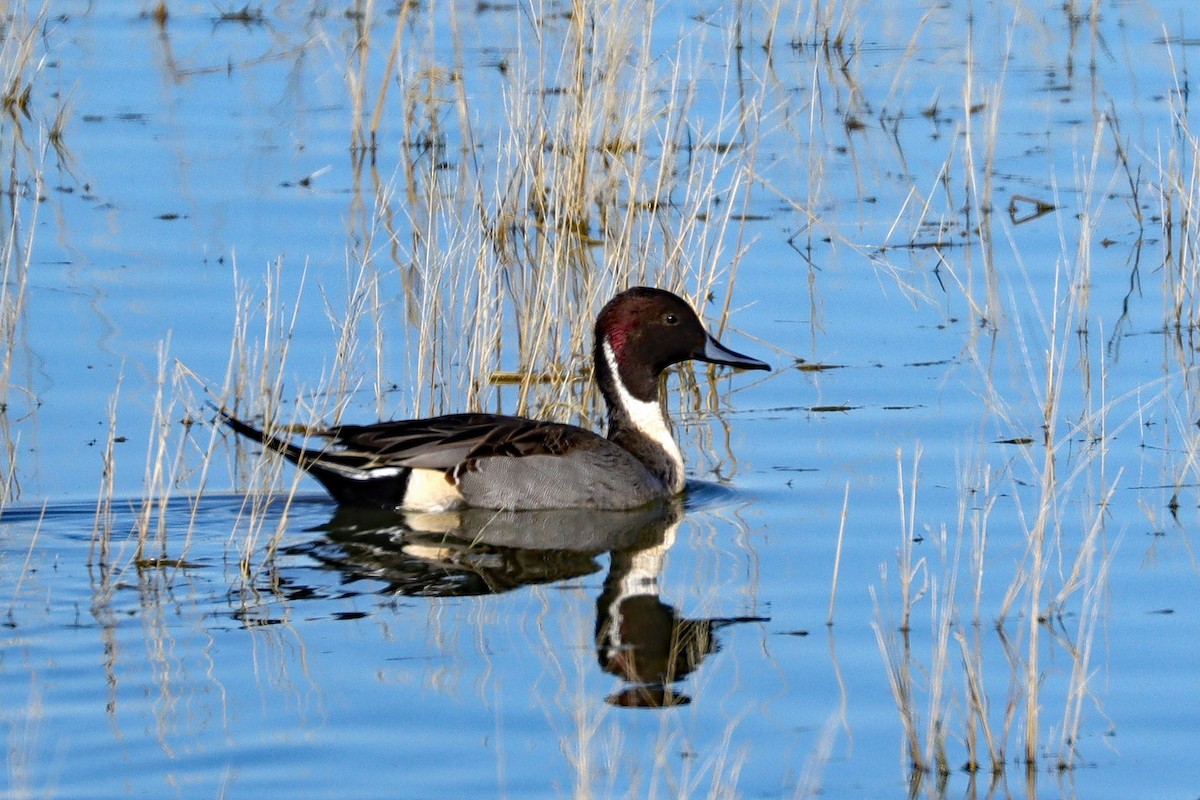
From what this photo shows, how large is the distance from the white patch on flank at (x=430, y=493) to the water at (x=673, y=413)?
263mm

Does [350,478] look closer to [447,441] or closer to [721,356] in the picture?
[447,441]

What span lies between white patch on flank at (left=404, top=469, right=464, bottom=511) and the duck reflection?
5 cm

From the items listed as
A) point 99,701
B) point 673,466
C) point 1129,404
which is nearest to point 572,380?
point 673,466

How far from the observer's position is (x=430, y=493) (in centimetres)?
796

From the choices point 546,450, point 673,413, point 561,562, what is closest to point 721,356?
point 673,413

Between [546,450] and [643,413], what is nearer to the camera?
[546,450]

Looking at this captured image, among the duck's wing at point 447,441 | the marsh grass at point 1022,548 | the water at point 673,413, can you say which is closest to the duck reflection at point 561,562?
the water at point 673,413

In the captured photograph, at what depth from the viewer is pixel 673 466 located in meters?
8.23

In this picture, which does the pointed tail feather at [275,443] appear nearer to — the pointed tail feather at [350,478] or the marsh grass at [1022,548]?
the pointed tail feather at [350,478]

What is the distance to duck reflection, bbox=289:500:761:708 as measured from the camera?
6.04 m

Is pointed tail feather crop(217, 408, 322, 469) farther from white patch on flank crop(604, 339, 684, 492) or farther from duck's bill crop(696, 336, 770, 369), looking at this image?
duck's bill crop(696, 336, 770, 369)

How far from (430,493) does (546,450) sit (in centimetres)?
48

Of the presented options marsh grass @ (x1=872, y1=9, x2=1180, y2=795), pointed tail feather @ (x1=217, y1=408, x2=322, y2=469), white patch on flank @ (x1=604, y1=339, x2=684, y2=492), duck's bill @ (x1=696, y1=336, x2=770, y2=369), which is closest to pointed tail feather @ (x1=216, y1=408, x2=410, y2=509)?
pointed tail feather @ (x1=217, y1=408, x2=322, y2=469)

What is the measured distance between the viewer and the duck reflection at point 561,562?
19.8ft
